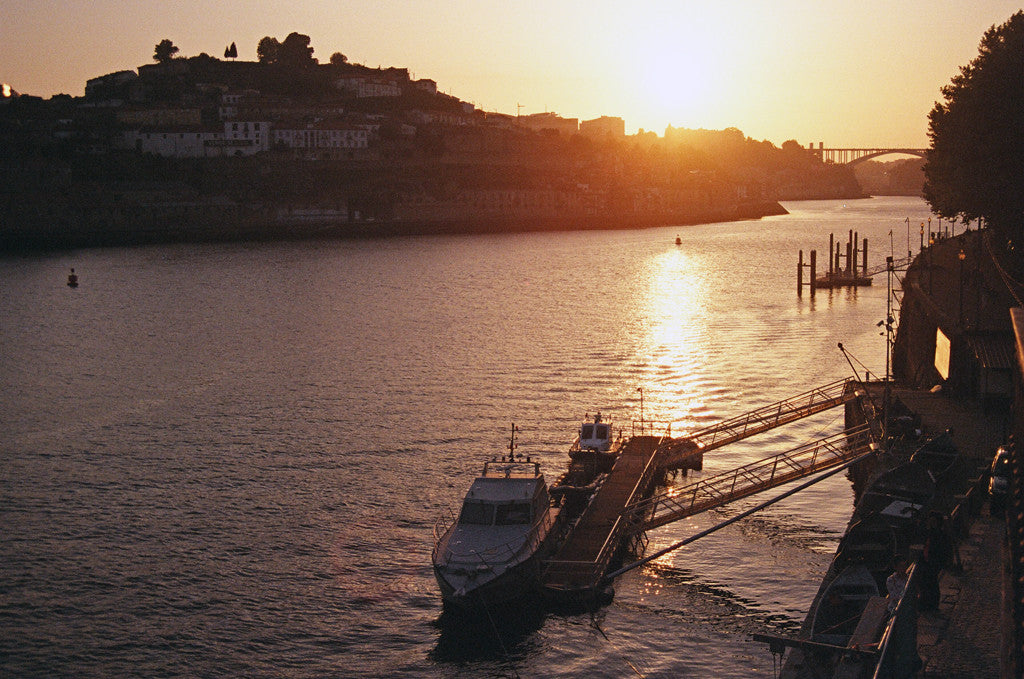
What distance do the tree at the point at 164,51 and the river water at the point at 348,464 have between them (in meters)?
137

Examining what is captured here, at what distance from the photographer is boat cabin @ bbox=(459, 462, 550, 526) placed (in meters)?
19.9

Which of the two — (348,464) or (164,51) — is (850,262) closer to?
(348,464)

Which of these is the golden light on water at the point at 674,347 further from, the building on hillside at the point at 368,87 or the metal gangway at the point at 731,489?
the building on hillside at the point at 368,87

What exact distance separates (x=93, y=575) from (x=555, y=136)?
607ft

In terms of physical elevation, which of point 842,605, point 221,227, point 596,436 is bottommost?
point 842,605

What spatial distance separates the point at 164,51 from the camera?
192500 mm

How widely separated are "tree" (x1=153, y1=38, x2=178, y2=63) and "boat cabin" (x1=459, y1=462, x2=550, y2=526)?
7405 inches

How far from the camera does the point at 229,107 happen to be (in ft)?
499

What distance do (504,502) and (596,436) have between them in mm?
7214

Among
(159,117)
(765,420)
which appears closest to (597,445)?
(765,420)

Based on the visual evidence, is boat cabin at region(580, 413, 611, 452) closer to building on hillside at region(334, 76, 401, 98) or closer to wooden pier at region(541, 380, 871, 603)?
wooden pier at region(541, 380, 871, 603)

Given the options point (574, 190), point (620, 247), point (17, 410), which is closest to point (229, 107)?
point (574, 190)

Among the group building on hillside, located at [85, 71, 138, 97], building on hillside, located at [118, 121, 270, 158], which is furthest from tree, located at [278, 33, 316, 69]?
building on hillside, located at [118, 121, 270, 158]

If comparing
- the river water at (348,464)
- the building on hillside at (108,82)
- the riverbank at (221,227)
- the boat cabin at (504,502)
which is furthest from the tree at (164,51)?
the boat cabin at (504,502)
